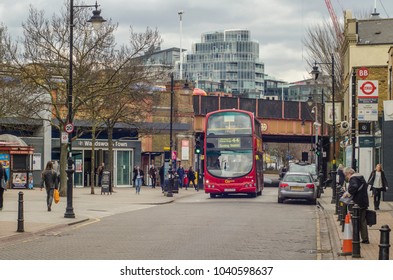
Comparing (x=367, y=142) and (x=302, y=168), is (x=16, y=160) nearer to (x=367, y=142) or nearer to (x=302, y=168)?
(x=302, y=168)

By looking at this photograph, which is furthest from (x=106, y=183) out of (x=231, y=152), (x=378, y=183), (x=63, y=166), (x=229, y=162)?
(x=378, y=183)

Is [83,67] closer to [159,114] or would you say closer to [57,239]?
[57,239]

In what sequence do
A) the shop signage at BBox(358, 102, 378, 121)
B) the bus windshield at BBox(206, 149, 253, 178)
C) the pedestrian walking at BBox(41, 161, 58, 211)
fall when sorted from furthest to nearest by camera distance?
the bus windshield at BBox(206, 149, 253, 178)
the shop signage at BBox(358, 102, 378, 121)
the pedestrian walking at BBox(41, 161, 58, 211)

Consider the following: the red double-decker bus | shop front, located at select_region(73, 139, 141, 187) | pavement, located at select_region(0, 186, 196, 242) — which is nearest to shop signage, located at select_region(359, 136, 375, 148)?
the red double-decker bus

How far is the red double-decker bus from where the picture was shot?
40.7 metres

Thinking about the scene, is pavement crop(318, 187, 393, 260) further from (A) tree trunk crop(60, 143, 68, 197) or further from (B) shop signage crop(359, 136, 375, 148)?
(A) tree trunk crop(60, 143, 68, 197)

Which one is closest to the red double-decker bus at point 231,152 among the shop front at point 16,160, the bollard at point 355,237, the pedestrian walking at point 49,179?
the shop front at point 16,160

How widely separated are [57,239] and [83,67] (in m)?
20.2

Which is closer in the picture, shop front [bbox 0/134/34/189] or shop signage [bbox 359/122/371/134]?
shop signage [bbox 359/122/371/134]

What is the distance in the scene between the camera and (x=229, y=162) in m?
41.2

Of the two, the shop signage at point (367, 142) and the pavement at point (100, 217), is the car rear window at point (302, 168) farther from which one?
the pavement at point (100, 217)

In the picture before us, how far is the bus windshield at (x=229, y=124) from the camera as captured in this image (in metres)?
40.5

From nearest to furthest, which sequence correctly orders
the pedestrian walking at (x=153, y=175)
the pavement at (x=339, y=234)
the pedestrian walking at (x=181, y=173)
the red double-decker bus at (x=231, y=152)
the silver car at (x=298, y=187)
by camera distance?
the pavement at (x=339, y=234) < the silver car at (x=298, y=187) < the red double-decker bus at (x=231, y=152) < the pedestrian walking at (x=181, y=173) < the pedestrian walking at (x=153, y=175)
